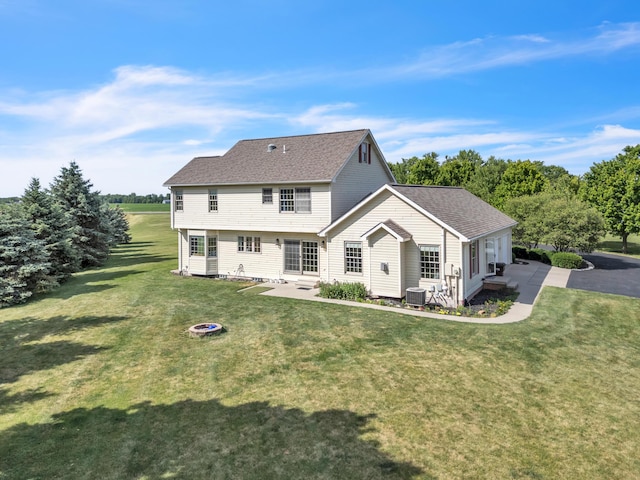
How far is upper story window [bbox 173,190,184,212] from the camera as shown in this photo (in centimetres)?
2697

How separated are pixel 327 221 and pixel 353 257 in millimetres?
2466

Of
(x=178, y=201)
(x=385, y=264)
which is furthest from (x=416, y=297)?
(x=178, y=201)

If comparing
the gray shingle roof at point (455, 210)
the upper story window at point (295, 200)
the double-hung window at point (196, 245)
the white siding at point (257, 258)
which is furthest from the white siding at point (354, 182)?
the double-hung window at point (196, 245)

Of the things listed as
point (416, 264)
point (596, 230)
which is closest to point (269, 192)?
point (416, 264)

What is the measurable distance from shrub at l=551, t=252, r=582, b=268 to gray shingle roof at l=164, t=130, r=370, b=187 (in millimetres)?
16850

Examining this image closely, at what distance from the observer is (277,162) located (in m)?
24.6

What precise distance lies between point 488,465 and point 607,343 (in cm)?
954

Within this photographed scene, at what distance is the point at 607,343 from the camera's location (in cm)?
1395

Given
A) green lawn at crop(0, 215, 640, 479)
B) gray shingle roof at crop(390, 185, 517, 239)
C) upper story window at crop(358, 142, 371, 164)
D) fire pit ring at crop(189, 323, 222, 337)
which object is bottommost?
green lawn at crop(0, 215, 640, 479)

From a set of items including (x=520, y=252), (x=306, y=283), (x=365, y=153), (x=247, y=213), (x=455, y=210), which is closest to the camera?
(x=455, y=210)

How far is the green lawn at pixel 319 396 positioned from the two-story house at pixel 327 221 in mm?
3333

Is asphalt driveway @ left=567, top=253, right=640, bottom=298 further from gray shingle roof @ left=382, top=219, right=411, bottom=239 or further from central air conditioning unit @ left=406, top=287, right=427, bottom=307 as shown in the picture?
gray shingle roof @ left=382, top=219, right=411, bottom=239

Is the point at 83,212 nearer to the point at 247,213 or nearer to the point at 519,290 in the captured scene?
the point at 247,213

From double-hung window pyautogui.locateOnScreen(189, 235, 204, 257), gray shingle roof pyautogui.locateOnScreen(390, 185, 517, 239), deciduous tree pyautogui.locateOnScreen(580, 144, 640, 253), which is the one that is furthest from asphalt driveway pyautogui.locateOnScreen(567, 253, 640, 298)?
double-hung window pyautogui.locateOnScreen(189, 235, 204, 257)
